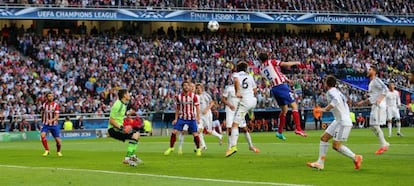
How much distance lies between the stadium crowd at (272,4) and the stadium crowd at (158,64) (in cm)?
227

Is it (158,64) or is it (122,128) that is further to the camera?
(158,64)

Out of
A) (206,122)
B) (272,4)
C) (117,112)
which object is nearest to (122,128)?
(117,112)

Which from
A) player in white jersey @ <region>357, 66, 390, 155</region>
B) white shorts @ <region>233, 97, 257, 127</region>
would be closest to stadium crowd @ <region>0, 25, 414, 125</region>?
white shorts @ <region>233, 97, 257, 127</region>

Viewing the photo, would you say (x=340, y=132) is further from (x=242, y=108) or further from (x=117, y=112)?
(x=242, y=108)

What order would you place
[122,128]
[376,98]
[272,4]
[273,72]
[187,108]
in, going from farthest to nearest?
[272,4] < [187,108] < [376,98] < [273,72] < [122,128]

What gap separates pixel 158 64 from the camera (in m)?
58.5

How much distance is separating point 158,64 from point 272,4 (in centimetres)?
1429

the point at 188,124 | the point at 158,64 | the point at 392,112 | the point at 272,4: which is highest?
the point at 272,4

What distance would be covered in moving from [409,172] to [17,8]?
139ft

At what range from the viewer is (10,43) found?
2287 inches

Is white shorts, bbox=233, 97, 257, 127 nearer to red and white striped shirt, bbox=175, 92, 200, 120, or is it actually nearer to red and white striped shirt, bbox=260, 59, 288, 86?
red and white striped shirt, bbox=260, 59, 288, 86

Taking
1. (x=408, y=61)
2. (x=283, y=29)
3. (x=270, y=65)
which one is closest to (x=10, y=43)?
(x=283, y=29)

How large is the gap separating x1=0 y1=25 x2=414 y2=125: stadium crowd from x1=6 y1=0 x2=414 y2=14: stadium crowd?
7.46ft

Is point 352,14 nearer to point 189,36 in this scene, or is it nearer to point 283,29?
point 283,29
